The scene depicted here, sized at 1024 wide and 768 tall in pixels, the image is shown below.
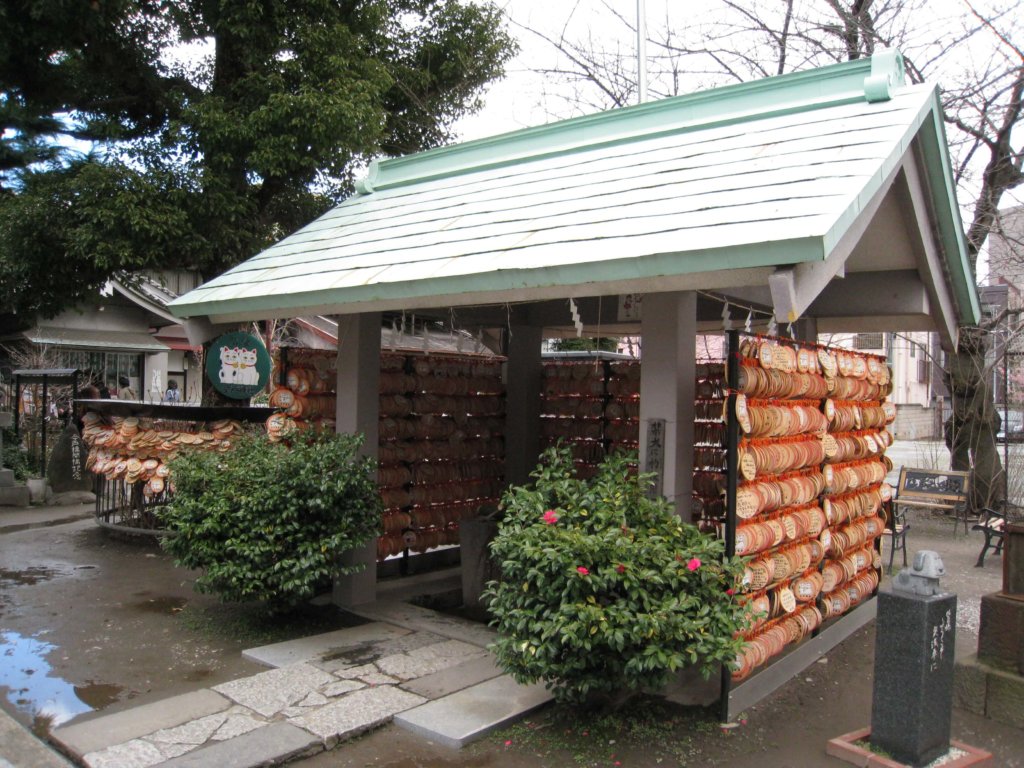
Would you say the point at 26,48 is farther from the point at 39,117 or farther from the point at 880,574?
the point at 880,574

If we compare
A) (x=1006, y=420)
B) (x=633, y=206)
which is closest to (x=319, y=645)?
(x=633, y=206)

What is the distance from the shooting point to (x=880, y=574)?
25.8 feet

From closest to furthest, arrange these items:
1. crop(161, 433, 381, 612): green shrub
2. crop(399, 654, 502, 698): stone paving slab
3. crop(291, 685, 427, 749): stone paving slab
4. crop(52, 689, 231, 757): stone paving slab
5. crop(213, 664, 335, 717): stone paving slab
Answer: crop(52, 689, 231, 757): stone paving slab → crop(291, 685, 427, 749): stone paving slab → crop(213, 664, 335, 717): stone paving slab → crop(399, 654, 502, 698): stone paving slab → crop(161, 433, 381, 612): green shrub

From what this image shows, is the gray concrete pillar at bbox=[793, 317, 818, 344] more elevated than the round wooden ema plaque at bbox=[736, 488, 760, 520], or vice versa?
the gray concrete pillar at bbox=[793, 317, 818, 344]

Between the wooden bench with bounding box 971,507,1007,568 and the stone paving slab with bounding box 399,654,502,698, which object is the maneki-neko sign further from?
the wooden bench with bounding box 971,507,1007,568

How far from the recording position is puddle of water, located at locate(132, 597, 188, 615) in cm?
744

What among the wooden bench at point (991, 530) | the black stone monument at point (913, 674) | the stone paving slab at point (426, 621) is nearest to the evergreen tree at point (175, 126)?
the stone paving slab at point (426, 621)

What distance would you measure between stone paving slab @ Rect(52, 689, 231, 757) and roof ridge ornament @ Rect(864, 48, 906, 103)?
6.16 metres

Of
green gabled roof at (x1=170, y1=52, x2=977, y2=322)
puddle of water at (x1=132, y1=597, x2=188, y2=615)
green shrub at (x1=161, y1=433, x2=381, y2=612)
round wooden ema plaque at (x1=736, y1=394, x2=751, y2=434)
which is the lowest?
puddle of water at (x1=132, y1=597, x2=188, y2=615)

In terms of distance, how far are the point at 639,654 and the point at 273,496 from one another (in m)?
3.33

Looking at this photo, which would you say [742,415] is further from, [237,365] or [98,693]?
[237,365]

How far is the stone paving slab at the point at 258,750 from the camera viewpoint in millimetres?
4305

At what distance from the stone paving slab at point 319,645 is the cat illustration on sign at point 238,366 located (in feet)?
16.1

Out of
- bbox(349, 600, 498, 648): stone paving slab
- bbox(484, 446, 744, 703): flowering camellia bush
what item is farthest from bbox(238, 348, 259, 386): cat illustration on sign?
bbox(484, 446, 744, 703): flowering camellia bush
